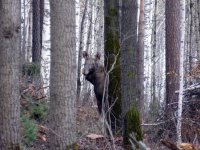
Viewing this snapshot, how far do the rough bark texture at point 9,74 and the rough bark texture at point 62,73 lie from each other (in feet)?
1.84

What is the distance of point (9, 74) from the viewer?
851cm

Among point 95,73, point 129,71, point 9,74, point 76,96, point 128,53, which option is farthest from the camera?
point 95,73

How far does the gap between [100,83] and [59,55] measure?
4.04 meters

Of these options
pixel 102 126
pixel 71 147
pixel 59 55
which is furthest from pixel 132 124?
pixel 59 55

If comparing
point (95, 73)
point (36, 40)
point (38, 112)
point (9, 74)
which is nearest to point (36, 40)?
point (36, 40)

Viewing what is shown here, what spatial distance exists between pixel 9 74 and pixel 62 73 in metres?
0.83

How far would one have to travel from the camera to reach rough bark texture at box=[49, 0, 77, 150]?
8500 mm

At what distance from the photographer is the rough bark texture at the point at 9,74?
847cm

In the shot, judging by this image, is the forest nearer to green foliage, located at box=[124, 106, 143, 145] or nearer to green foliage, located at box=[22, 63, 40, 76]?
green foliage, located at box=[124, 106, 143, 145]

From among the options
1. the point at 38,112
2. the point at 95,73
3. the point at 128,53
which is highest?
the point at 128,53

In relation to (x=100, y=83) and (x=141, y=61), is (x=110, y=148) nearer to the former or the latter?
(x=100, y=83)

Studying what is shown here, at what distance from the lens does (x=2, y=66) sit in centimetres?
849

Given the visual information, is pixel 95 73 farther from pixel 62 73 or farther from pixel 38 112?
pixel 62 73

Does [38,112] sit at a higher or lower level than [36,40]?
lower
